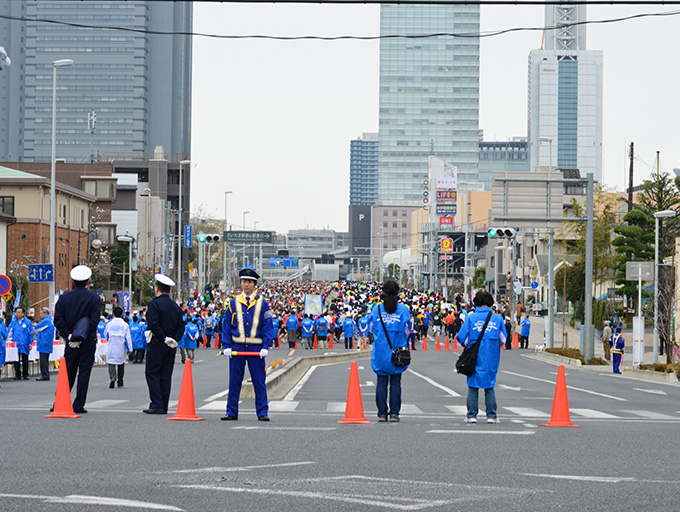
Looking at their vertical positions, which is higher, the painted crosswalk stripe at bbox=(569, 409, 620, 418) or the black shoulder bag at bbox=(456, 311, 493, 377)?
the black shoulder bag at bbox=(456, 311, 493, 377)

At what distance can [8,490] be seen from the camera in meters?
6.71

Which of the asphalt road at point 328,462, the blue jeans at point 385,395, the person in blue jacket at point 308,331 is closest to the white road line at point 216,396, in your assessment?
the asphalt road at point 328,462

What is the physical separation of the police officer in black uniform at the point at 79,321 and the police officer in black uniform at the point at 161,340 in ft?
2.39

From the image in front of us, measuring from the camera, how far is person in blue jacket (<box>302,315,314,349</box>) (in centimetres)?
4722

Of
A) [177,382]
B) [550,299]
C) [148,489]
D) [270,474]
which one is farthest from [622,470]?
[550,299]

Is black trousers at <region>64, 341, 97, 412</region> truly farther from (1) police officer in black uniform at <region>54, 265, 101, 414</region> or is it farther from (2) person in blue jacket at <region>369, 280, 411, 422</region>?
(2) person in blue jacket at <region>369, 280, 411, 422</region>

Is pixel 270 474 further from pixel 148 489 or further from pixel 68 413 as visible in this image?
pixel 68 413

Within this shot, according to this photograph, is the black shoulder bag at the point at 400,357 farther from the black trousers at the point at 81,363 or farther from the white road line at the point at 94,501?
the white road line at the point at 94,501

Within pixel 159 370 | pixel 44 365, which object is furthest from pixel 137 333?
pixel 159 370

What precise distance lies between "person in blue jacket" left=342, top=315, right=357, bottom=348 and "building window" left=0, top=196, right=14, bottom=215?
22.4 meters

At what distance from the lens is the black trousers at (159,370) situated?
12.8 meters

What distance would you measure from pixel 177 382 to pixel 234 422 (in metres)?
11.4

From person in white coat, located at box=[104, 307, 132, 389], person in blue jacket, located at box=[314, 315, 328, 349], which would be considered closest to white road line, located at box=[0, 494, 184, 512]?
person in white coat, located at box=[104, 307, 132, 389]

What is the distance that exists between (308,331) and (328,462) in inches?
1533
